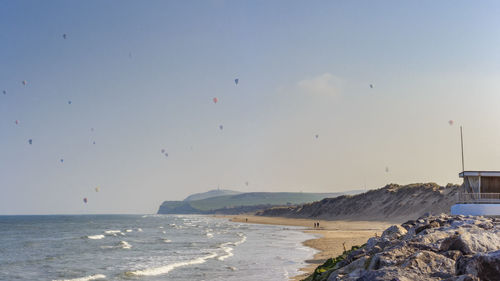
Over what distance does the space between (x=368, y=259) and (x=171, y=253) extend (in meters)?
29.1

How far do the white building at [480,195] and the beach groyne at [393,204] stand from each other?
3299 cm

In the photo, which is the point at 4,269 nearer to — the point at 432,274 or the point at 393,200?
the point at 432,274

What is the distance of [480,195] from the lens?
23.4m

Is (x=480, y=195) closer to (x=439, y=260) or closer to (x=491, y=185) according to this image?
(x=491, y=185)

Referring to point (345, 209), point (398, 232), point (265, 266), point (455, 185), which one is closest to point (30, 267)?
point (265, 266)

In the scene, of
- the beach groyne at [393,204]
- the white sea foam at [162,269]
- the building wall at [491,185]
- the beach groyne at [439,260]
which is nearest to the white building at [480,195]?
the building wall at [491,185]

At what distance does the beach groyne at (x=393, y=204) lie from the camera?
67.6 meters

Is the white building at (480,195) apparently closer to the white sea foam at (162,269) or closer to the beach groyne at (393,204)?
the white sea foam at (162,269)

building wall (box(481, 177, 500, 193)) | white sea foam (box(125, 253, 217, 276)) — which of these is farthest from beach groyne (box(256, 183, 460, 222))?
white sea foam (box(125, 253, 217, 276))

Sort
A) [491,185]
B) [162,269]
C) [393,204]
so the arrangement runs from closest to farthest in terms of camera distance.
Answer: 1. [491,185]
2. [162,269]
3. [393,204]

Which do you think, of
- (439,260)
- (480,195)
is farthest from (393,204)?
(439,260)

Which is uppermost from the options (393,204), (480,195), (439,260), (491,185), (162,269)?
(491,185)

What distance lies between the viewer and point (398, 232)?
47.3 ft

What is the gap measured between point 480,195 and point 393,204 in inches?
2308
